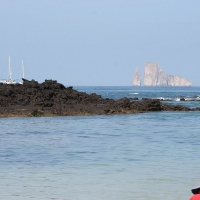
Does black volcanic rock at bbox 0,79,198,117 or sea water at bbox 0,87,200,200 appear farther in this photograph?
black volcanic rock at bbox 0,79,198,117

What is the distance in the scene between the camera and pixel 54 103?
40594 millimetres

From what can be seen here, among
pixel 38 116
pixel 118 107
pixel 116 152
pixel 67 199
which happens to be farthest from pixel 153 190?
pixel 118 107

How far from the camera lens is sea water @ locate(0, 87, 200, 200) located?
1191cm

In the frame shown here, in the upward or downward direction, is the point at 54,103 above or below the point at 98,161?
above

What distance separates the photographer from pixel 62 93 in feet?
141

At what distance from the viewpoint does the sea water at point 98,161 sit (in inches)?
469

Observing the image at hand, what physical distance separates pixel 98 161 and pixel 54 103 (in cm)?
2453

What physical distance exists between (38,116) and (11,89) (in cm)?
764

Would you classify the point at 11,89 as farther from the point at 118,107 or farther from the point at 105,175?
the point at 105,175

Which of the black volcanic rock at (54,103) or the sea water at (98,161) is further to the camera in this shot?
the black volcanic rock at (54,103)

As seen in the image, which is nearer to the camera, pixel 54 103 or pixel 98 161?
pixel 98 161

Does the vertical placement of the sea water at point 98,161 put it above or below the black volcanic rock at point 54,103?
below

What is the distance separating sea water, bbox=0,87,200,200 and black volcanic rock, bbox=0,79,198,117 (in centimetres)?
651

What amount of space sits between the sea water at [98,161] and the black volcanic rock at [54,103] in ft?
21.4
